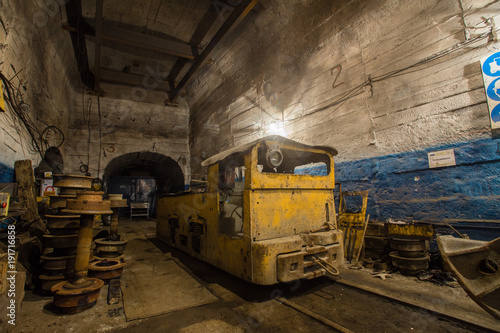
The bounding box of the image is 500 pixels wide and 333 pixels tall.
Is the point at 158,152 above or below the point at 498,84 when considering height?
above

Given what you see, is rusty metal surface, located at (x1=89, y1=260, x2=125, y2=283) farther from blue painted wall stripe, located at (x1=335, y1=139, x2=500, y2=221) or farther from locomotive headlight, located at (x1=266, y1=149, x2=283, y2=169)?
blue painted wall stripe, located at (x1=335, y1=139, x2=500, y2=221)

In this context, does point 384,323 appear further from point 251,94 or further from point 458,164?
point 251,94

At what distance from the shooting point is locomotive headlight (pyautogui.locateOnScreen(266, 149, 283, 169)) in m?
3.05

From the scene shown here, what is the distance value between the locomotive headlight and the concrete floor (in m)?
1.64

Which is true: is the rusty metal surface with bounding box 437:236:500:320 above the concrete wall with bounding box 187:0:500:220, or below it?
below

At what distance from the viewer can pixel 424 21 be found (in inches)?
160

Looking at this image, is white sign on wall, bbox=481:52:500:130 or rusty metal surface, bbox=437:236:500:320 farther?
white sign on wall, bbox=481:52:500:130

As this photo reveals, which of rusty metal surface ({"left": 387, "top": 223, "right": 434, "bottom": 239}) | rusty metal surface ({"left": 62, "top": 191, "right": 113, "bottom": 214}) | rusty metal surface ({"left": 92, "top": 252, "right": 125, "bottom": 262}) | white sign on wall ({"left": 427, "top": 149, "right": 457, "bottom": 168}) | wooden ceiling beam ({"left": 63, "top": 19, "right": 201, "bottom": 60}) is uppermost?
wooden ceiling beam ({"left": 63, "top": 19, "right": 201, "bottom": 60})

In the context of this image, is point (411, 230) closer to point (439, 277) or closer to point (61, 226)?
point (439, 277)

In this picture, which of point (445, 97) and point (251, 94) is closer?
point (445, 97)

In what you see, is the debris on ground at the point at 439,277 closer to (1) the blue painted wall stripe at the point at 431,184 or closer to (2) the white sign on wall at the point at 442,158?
(1) the blue painted wall stripe at the point at 431,184

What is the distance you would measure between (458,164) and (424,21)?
8.31ft

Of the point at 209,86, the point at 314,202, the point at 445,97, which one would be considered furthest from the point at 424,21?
the point at 209,86

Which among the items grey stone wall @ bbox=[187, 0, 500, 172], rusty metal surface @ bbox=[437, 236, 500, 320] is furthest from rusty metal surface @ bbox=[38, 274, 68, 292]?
grey stone wall @ bbox=[187, 0, 500, 172]
